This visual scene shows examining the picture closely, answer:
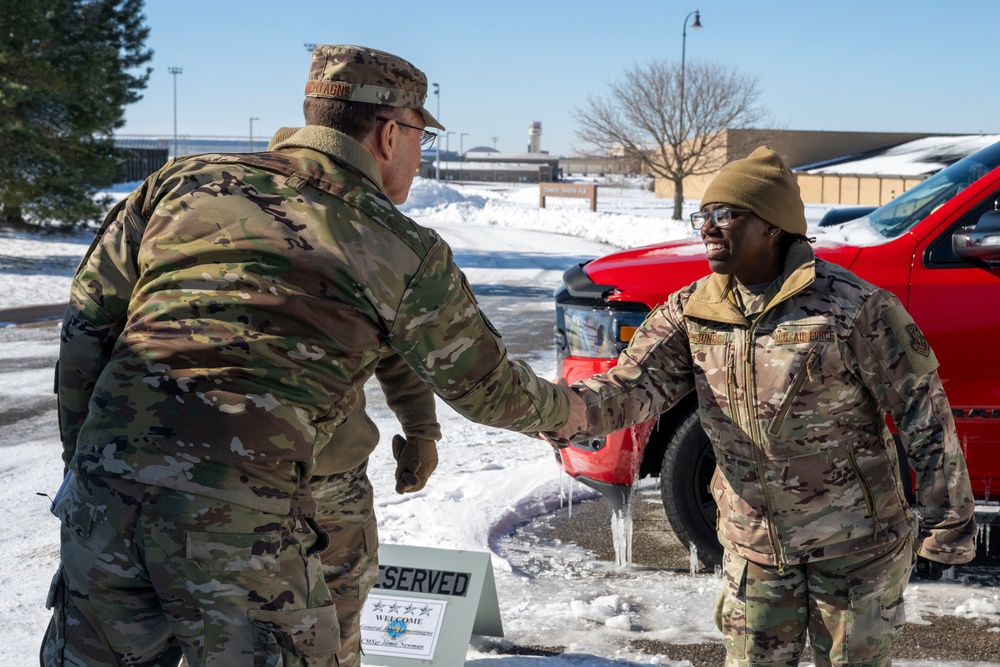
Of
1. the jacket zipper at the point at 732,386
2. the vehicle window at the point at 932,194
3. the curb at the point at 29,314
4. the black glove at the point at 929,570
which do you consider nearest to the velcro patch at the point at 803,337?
the jacket zipper at the point at 732,386

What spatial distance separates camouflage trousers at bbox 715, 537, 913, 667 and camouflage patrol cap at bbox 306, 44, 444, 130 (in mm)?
1503

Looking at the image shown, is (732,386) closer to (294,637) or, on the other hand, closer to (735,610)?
(735,610)

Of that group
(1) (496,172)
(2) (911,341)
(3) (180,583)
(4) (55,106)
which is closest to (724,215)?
(2) (911,341)

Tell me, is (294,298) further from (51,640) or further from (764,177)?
(764,177)

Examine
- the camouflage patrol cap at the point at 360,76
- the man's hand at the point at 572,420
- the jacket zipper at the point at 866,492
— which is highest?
the camouflage patrol cap at the point at 360,76

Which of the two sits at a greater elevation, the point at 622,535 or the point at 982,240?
the point at 982,240

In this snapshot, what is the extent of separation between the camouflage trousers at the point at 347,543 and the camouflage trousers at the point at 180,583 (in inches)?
28.3

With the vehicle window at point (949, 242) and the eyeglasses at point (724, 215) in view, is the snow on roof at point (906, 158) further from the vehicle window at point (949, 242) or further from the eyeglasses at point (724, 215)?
the eyeglasses at point (724, 215)

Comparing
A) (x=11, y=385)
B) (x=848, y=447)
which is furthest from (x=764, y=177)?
(x=11, y=385)

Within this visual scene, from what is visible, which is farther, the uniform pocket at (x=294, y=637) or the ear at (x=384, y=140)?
the ear at (x=384, y=140)

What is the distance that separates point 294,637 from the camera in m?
1.98

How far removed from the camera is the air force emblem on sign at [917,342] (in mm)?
2553

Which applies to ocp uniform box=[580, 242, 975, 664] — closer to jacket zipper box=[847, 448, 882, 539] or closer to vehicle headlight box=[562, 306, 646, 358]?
jacket zipper box=[847, 448, 882, 539]

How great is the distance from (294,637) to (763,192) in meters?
1.69
